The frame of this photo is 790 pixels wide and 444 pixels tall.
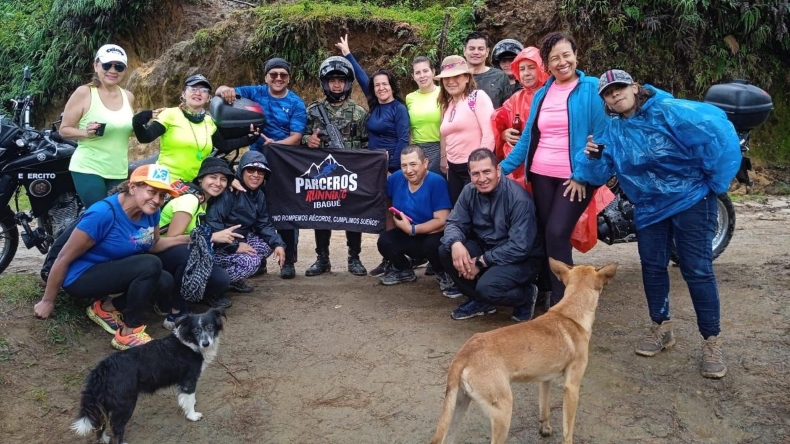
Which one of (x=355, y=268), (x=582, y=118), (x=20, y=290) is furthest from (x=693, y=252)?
(x=20, y=290)

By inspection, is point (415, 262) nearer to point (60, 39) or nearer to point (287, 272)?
point (287, 272)

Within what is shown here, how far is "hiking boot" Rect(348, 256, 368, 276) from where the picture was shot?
7176mm

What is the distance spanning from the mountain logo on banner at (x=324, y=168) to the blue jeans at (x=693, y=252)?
319 centimetres

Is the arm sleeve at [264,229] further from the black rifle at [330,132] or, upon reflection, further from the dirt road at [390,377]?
the black rifle at [330,132]

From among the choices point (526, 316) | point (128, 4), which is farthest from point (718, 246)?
point (128, 4)

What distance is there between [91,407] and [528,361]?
259 centimetres

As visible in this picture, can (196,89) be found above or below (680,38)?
below

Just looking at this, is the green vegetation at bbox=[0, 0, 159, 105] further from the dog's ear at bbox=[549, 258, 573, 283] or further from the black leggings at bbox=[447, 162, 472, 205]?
the dog's ear at bbox=[549, 258, 573, 283]

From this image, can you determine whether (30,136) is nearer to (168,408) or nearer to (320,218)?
(320,218)

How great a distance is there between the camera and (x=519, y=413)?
14.4 ft

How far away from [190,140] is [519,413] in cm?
379

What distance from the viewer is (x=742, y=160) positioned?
6812 mm

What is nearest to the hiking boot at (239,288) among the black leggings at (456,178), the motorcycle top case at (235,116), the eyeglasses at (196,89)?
the motorcycle top case at (235,116)

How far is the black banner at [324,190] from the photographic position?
6828mm
